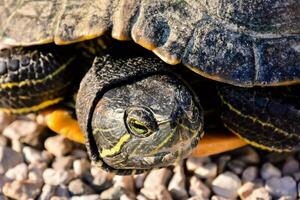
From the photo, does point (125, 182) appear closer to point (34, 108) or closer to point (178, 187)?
point (178, 187)

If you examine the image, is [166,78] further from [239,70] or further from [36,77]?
[36,77]

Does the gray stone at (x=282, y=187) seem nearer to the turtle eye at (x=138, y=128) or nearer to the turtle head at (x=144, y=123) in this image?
the turtle head at (x=144, y=123)

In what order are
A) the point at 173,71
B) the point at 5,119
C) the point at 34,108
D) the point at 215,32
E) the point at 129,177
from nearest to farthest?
the point at 215,32 < the point at 173,71 < the point at 129,177 < the point at 34,108 < the point at 5,119

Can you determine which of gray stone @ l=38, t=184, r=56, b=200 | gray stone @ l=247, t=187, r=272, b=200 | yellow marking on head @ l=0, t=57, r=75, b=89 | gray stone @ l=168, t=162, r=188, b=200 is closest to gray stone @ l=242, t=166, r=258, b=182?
gray stone @ l=247, t=187, r=272, b=200

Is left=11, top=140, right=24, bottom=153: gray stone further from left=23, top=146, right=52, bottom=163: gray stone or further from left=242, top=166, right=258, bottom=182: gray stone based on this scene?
left=242, top=166, right=258, bottom=182: gray stone

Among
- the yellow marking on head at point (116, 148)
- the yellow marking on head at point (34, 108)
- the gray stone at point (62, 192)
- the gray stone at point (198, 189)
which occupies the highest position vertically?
the yellow marking on head at point (116, 148)

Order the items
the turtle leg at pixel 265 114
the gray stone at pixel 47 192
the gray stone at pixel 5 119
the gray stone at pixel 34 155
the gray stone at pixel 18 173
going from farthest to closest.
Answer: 1. the gray stone at pixel 5 119
2. the gray stone at pixel 34 155
3. the gray stone at pixel 18 173
4. the gray stone at pixel 47 192
5. the turtle leg at pixel 265 114

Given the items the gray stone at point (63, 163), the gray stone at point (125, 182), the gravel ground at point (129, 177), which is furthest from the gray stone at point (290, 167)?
the gray stone at point (63, 163)

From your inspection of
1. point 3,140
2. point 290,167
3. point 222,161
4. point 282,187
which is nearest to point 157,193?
point 222,161
